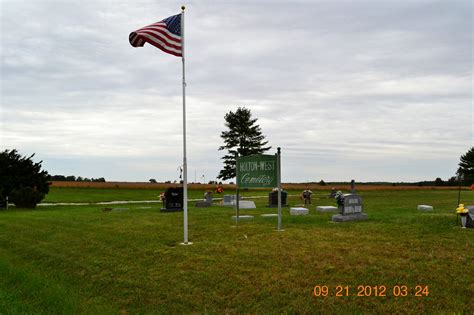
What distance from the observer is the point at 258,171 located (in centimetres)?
1611

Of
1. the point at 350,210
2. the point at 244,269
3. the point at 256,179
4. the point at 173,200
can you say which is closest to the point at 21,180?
the point at 173,200

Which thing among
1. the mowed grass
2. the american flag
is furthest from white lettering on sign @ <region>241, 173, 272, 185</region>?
the american flag

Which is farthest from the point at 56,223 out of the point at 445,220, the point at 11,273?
the point at 445,220

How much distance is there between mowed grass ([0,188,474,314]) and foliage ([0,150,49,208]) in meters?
17.1

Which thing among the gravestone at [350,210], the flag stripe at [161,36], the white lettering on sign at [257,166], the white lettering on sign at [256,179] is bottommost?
the gravestone at [350,210]

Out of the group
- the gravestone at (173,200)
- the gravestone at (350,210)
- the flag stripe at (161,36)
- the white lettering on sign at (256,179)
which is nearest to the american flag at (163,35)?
the flag stripe at (161,36)

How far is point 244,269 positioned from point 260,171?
6.28 meters

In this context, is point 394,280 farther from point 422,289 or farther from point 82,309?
point 82,309

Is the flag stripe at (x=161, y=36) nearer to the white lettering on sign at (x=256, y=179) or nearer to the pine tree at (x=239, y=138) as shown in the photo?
the white lettering on sign at (x=256, y=179)

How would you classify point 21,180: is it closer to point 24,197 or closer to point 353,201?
point 24,197

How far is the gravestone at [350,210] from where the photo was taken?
56.4 feet

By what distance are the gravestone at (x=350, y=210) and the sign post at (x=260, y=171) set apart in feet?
10.6

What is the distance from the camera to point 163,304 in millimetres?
8891

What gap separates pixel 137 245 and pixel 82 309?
4.83 meters
